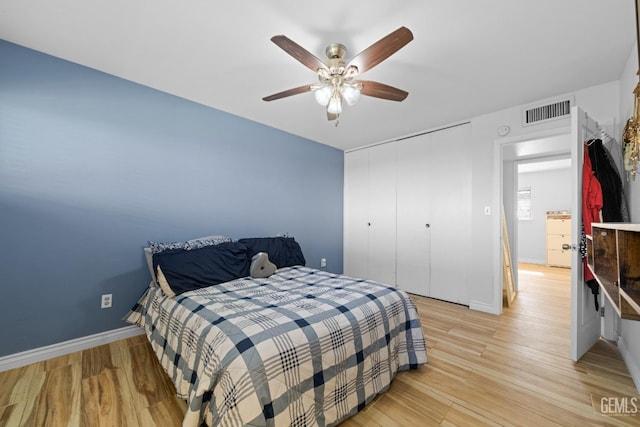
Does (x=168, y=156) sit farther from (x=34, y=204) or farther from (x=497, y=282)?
(x=497, y=282)

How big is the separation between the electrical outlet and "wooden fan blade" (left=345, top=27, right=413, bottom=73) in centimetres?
281

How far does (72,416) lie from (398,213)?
151 inches

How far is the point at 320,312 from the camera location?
1546mm

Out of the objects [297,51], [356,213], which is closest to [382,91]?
[297,51]

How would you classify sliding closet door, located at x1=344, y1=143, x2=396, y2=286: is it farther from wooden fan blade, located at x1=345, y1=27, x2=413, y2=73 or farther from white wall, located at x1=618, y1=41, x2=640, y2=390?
wooden fan blade, located at x1=345, y1=27, x2=413, y2=73

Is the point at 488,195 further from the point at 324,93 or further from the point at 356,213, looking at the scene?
the point at 324,93

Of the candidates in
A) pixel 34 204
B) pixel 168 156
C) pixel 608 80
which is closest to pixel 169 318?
pixel 34 204

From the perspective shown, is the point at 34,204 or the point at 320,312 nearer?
the point at 320,312

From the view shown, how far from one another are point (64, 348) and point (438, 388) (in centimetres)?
296

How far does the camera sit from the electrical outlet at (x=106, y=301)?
7.46ft

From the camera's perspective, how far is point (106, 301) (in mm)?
2291

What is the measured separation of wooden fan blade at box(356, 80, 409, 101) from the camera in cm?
187

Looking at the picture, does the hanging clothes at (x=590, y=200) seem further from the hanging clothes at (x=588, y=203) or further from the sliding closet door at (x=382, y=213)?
the sliding closet door at (x=382, y=213)

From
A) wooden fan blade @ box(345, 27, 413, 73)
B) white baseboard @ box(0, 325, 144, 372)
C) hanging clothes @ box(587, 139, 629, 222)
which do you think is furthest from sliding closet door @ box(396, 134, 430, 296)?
white baseboard @ box(0, 325, 144, 372)
